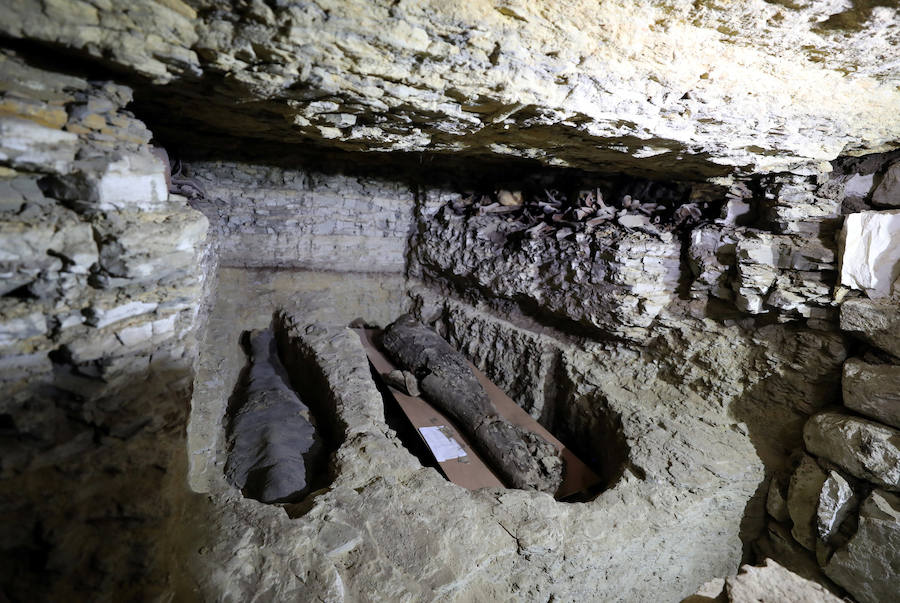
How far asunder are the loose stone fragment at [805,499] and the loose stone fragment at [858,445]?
16cm

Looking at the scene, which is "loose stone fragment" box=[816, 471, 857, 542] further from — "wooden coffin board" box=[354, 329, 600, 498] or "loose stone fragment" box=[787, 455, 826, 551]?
"wooden coffin board" box=[354, 329, 600, 498]

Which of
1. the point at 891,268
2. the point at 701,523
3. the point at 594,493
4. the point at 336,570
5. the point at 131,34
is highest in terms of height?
the point at 131,34

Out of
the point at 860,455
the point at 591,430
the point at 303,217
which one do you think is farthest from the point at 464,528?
the point at 303,217

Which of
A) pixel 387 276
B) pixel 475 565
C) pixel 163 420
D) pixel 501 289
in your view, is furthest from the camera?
pixel 387 276

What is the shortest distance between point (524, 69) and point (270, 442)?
3.22 meters

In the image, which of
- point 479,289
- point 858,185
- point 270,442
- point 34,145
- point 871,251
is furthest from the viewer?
point 479,289

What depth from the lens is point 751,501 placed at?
3.25 metres

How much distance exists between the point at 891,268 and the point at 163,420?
4.98 meters

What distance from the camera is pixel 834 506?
2936mm

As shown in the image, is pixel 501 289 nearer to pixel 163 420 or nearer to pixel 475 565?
pixel 475 565

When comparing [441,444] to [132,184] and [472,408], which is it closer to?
[472,408]

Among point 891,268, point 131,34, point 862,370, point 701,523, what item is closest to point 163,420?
point 131,34

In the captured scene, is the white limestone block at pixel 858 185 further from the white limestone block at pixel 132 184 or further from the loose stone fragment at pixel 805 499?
the white limestone block at pixel 132 184

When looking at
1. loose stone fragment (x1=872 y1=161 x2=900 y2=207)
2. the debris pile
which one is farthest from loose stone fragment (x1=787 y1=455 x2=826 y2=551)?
the debris pile
